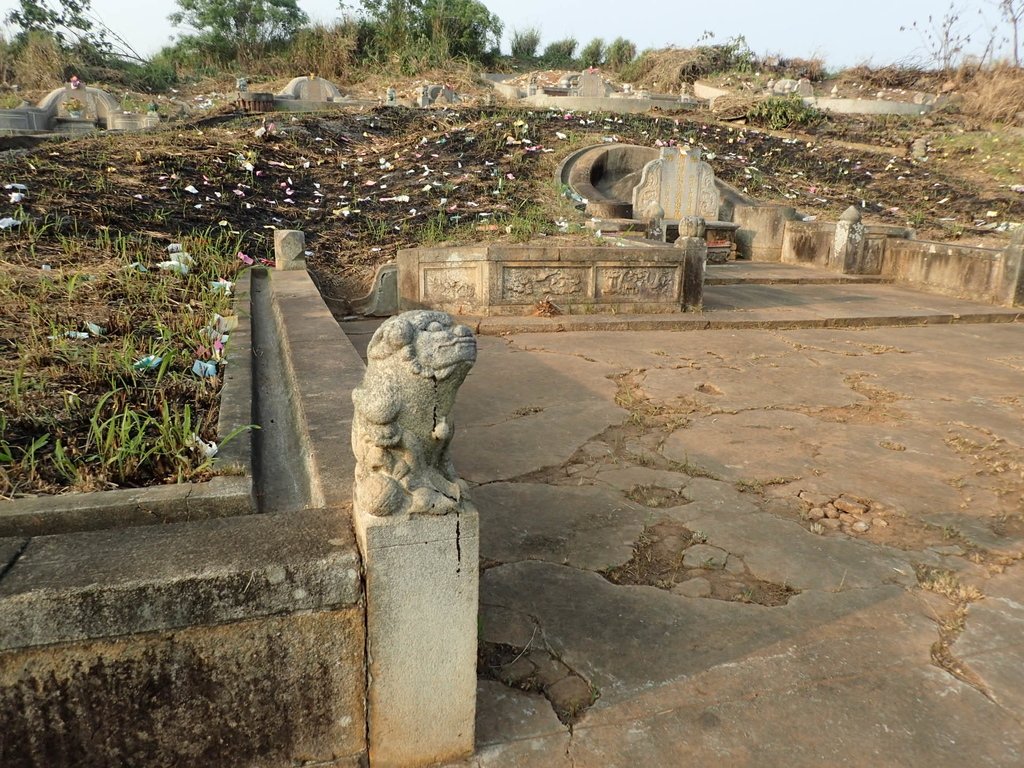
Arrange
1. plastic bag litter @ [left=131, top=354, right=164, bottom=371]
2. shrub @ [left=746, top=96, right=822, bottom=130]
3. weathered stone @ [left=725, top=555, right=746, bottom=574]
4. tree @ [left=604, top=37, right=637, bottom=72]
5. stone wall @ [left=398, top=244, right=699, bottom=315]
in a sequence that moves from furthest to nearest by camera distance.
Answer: tree @ [left=604, top=37, right=637, bottom=72]
shrub @ [left=746, top=96, right=822, bottom=130]
stone wall @ [left=398, top=244, right=699, bottom=315]
plastic bag litter @ [left=131, top=354, right=164, bottom=371]
weathered stone @ [left=725, top=555, right=746, bottom=574]

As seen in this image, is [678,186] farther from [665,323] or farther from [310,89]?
[310,89]

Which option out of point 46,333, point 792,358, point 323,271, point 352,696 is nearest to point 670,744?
point 352,696

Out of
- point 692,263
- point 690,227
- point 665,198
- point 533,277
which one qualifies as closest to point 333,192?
point 665,198

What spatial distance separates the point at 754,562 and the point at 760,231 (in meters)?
9.15

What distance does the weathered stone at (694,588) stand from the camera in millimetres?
2260

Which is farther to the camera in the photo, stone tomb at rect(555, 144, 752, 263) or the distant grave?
the distant grave

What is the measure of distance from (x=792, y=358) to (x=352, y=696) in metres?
4.58

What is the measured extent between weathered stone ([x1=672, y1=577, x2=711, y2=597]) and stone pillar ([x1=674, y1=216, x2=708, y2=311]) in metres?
4.67

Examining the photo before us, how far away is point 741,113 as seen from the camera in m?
16.1

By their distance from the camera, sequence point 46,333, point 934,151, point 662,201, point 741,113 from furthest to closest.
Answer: point 741,113 < point 934,151 < point 662,201 < point 46,333

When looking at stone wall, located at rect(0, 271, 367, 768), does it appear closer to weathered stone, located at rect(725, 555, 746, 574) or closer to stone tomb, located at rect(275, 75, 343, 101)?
weathered stone, located at rect(725, 555, 746, 574)

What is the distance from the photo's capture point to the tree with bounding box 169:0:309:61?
2633cm

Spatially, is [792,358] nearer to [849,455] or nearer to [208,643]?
[849,455]

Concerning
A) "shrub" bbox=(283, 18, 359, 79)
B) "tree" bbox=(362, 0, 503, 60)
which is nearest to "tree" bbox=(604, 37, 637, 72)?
"tree" bbox=(362, 0, 503, 60)
